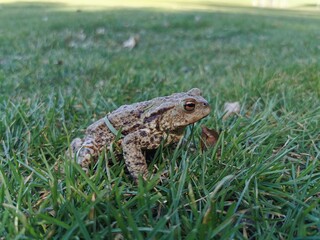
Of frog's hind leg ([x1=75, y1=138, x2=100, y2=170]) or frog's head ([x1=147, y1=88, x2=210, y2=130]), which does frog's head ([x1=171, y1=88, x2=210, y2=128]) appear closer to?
frog's head ([x1=147, y1=88, x2=210, y2=130])

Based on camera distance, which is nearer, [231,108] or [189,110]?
[189,110]

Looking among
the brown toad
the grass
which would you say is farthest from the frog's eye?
the grass

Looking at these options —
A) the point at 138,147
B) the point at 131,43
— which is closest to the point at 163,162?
the point at 138,147

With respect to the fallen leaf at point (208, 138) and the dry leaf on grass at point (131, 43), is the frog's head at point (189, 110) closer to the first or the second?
the fallen leaf at point (208, 138)

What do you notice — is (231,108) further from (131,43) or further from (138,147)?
(131,43)

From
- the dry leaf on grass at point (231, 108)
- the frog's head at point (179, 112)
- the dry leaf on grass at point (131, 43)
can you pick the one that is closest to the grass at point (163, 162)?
the dry leaf on grass at point (231, 108)
